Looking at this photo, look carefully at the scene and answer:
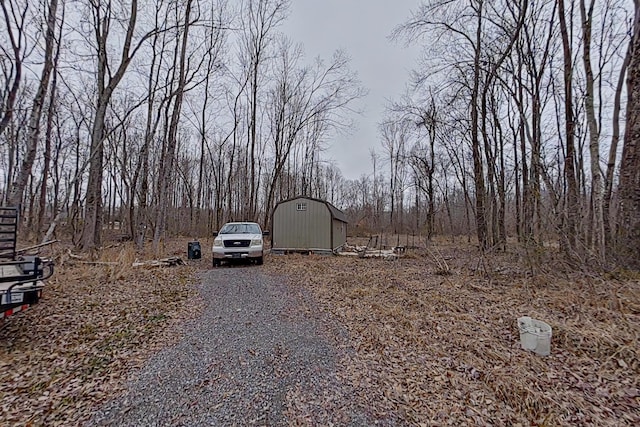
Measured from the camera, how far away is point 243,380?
303 centimetres

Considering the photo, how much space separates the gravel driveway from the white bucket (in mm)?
2362

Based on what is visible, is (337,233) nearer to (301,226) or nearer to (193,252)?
(301,226)

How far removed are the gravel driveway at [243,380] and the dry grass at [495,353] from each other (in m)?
0.35

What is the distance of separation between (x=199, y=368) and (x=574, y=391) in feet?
12.4

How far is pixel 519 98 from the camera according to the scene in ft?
46.6

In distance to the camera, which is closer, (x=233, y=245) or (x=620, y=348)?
(x=620, y=348)

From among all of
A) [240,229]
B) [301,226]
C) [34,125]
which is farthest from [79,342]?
[301,226]

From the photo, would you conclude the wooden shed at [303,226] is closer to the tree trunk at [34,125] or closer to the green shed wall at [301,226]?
the green shed wall at [301,226]

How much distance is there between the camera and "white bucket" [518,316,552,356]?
139 inches

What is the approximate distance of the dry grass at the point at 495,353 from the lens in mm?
2578

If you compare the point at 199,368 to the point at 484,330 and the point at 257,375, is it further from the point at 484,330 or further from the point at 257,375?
the point at 484,330

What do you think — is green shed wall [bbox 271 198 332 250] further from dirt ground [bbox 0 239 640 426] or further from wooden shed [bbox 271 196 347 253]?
dirt ground [bbox 0 239 640 426]

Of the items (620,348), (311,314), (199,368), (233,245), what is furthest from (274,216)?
(620,348)

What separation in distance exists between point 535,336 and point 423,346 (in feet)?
4.34
